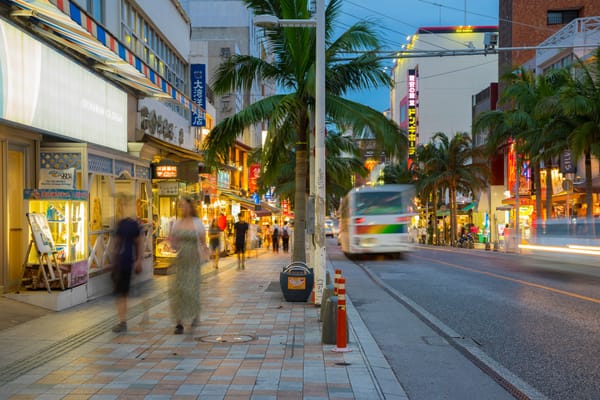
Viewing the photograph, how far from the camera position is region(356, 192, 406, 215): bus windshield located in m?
30.1

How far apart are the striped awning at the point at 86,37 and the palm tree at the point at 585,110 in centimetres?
1896

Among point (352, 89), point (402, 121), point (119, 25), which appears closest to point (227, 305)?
point (352, 89)

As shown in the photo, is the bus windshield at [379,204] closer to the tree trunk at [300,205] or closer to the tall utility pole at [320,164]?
the tree trunk at [300,205]

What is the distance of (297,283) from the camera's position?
43.5ft

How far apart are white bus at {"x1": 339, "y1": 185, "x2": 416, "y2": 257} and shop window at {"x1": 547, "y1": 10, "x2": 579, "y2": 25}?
31520 millimetres

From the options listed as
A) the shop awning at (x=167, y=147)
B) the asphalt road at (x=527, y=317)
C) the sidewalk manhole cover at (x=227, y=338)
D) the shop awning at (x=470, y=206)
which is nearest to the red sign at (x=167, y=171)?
the shop awning at (x=167, y=147)

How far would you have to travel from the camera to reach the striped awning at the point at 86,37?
1041 cm

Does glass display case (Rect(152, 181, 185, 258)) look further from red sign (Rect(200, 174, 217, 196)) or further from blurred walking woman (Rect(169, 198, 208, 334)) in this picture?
blurred walking woman (Rect(169, 198, 208, 334))

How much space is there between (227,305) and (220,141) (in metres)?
4.38

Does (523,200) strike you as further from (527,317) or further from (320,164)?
(320,164)

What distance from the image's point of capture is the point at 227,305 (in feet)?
42.6

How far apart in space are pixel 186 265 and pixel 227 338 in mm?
1280

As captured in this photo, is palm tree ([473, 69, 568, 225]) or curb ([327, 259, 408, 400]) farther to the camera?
palm tree ([473, 69, 568, 225])

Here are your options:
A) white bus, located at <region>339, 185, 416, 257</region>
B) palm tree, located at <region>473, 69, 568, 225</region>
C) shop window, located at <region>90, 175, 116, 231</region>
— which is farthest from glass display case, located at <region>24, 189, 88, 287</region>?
palm tree, located at <region>473, 69, 568, 225</region>
